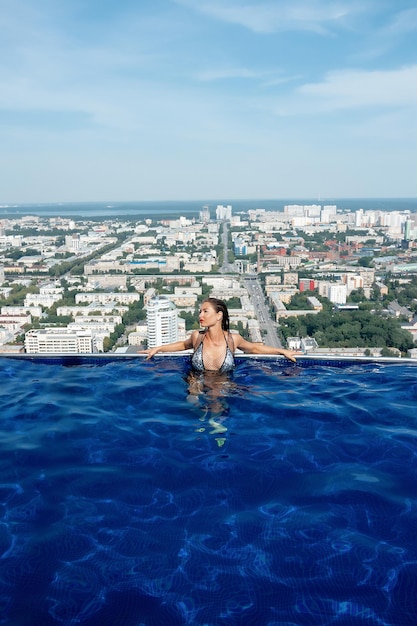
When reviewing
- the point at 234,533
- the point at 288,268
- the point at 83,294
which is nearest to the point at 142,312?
the point at 83,294

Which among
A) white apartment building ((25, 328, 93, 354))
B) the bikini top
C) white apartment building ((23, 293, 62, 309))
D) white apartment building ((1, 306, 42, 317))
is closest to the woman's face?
the bikini top

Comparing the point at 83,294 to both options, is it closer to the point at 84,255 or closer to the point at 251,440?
the point at 84,255

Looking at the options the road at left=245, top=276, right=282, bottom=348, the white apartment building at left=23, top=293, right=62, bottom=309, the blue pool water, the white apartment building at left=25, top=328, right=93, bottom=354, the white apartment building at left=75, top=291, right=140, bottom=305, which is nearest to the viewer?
the blue pool water

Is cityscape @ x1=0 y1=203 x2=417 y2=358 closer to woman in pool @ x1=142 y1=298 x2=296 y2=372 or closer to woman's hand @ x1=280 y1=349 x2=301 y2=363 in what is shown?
woman in pool @ x1=142 y1=298 x2=296 y2=372

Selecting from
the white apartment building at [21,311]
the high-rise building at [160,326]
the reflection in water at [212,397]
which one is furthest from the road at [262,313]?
the reflection in water at [212,397]

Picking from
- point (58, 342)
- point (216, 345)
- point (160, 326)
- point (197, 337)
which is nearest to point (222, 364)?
point (216, 345)

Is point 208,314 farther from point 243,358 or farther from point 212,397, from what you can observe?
point 243,358
